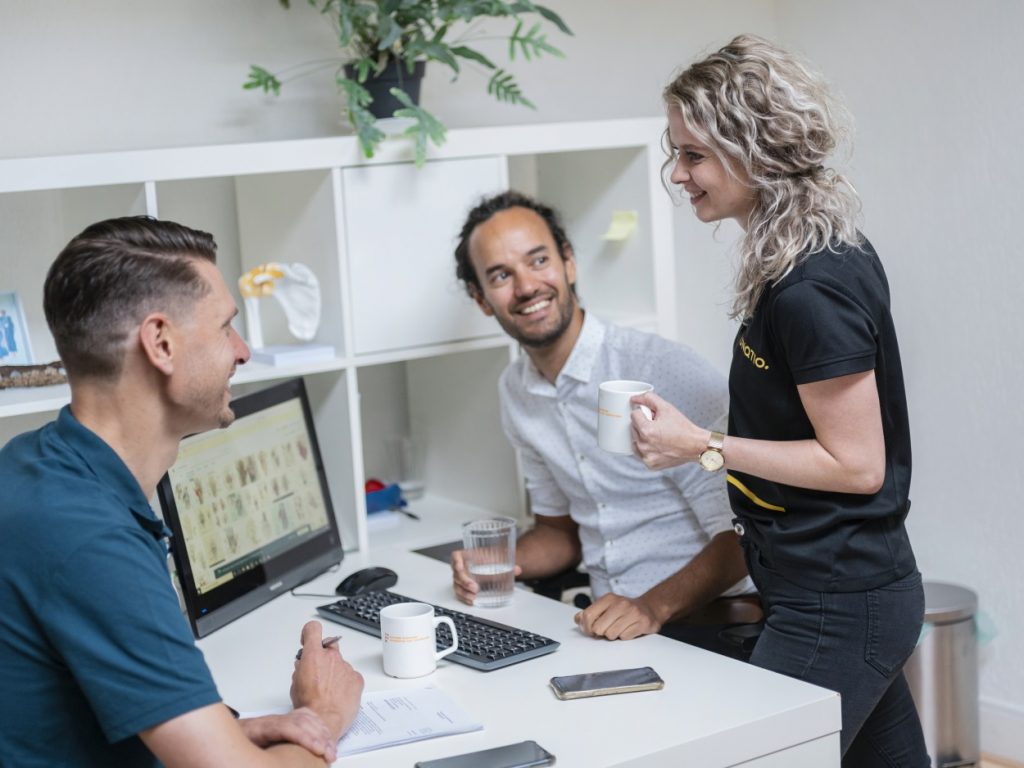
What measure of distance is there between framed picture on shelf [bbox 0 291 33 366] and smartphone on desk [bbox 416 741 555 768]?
135cm

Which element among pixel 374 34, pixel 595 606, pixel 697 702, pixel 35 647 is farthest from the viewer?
pixel 374 34

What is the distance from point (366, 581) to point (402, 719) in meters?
0.67

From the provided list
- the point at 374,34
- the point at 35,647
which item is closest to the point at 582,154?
the point at 374,34

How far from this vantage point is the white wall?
9.04 ft

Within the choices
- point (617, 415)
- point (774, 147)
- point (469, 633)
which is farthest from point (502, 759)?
point (774, 147)

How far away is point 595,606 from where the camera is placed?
200 cm

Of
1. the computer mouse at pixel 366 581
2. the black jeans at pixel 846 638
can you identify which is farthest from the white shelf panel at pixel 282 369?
the black jeans at pixel 846 638

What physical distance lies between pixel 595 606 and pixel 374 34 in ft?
4.58

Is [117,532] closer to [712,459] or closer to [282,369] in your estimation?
[712,459]

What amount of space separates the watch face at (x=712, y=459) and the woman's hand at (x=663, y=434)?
0.04 feet

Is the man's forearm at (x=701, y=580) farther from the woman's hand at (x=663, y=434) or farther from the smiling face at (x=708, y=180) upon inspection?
the smiling face at (x=708, y=180)

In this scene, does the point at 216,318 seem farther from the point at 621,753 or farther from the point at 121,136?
the point at 121,136

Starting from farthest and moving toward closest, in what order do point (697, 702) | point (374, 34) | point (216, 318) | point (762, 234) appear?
point (374, 34), point (762, 234), point (697, 702), point (216, 318)

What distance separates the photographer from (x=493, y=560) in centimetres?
220
